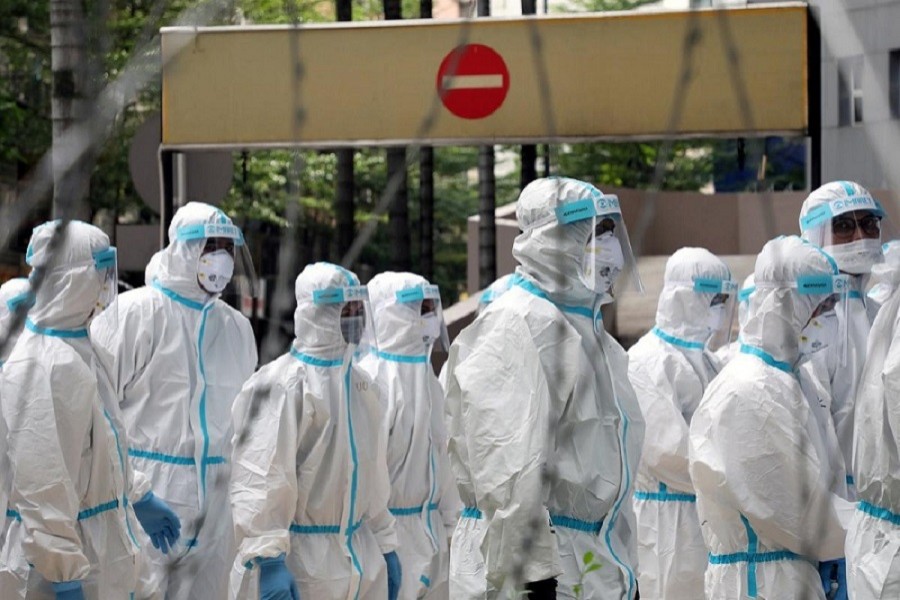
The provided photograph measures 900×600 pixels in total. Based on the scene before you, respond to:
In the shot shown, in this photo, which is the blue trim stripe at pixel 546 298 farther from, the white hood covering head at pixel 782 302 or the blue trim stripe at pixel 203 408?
the blue trim stripe at pixel 203 408

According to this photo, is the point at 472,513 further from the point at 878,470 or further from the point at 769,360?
the point at 769,360

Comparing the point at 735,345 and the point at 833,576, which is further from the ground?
the point at 735,345

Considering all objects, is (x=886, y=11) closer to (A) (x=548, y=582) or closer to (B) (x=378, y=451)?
(B) (x=378, y=451)

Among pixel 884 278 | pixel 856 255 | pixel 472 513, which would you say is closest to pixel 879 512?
pixel 472 513

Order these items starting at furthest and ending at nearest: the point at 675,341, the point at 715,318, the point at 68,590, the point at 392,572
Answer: the point at 715,318
the point at 675,341
the point at 392,572
the point at 68,590

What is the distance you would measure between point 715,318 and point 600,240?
13.4 ft

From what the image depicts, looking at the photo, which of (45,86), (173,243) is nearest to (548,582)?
(173,243)

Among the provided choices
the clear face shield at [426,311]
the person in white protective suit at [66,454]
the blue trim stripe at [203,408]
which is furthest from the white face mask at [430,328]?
the person in white protective suit at [66,454]

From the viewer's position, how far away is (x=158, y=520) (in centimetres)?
700

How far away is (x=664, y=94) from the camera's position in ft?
30.3

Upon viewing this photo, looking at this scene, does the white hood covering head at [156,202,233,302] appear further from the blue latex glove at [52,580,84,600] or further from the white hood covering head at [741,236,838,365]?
the white hood covering head at [741,236,838,365]

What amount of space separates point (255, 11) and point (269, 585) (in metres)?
8.06

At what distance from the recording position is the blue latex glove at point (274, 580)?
659 centimetres

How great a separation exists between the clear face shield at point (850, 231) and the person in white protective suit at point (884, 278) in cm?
17
